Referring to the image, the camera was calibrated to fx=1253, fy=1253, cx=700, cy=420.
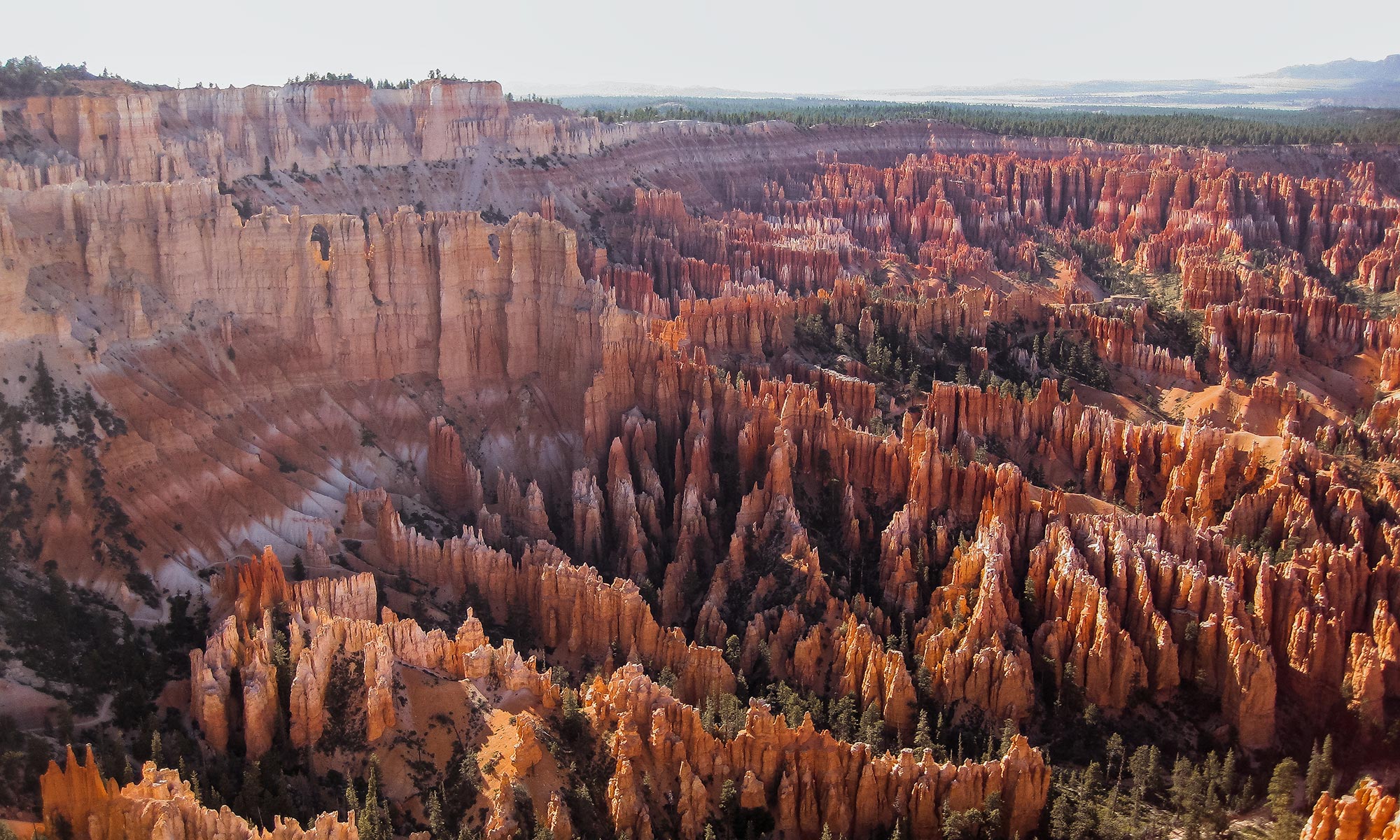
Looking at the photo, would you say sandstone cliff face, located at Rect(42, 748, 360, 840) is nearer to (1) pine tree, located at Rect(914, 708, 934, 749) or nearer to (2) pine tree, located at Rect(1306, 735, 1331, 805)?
(1) pine tree, located at Rect(914, 708, 934, 749)

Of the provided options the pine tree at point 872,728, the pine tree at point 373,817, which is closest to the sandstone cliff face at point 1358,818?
the pine tree at point 872,728

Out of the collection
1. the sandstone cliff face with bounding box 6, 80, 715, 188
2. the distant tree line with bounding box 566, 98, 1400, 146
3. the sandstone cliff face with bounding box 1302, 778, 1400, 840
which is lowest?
the sandstone cliff face with bounding box 1302, 778, 1400, 840

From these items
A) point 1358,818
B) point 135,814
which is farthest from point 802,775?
point 135,814

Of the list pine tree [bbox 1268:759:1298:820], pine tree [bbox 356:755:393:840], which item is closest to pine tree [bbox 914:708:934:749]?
pine tree [bbox 1268:759:1298:820]

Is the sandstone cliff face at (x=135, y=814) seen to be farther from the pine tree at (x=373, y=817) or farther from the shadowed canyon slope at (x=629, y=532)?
the pine tree at (x=373, y=817)

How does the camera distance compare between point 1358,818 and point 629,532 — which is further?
point 629,532

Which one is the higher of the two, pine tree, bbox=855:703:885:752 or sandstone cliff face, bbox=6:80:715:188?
sandstone cliff face, bbox=6:80:715:188

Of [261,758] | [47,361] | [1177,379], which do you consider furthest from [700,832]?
[1177,379]

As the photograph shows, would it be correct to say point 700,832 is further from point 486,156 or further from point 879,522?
point 486,156

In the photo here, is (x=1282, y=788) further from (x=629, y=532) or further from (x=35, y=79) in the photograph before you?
(x=35, y=79)
